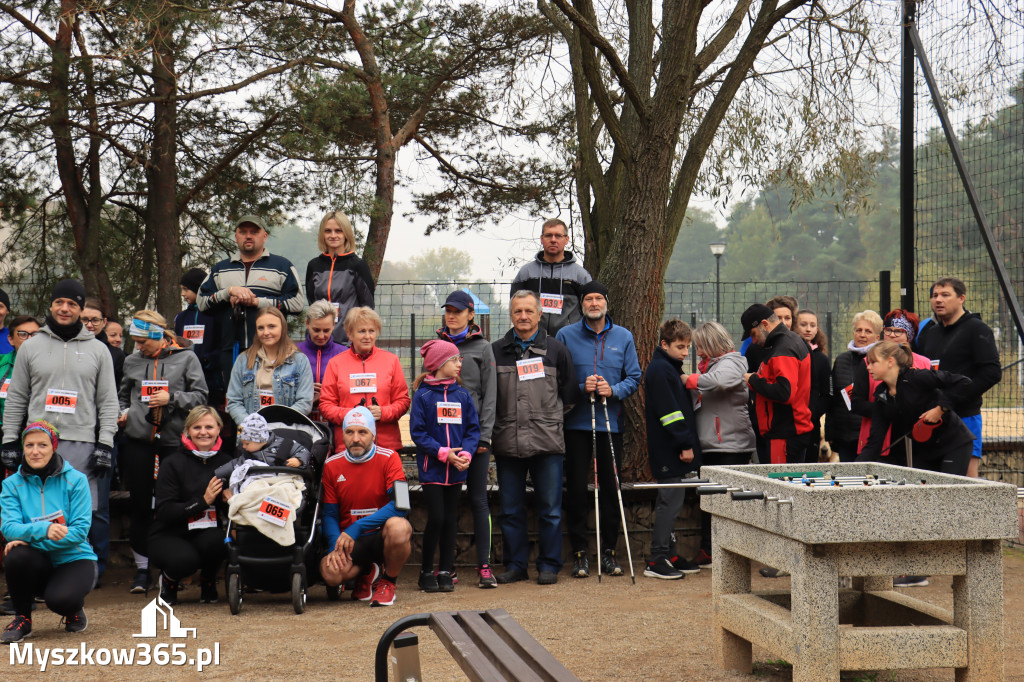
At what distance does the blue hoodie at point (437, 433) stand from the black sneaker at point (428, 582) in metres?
0.60

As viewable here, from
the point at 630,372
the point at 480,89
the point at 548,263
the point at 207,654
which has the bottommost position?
the point at 207,654

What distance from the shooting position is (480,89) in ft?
35.9

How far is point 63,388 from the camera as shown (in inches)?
231

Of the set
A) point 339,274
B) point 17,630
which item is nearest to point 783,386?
point 339,274

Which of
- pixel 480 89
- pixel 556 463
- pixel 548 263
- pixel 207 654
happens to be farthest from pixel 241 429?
pixel 480 89

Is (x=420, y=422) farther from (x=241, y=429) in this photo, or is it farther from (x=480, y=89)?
(x=480, y=89)

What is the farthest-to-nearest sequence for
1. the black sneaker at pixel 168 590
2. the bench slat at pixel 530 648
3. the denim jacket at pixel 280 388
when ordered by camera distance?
1. the denim jacket at pixel 280 388
2. the black sneaker at pixel 168 590
3. the bench slat at pixel 530 648

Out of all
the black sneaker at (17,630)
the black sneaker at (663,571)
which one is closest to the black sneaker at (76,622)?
the black sneaker at (17,630)

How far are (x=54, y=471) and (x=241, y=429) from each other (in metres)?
1.04

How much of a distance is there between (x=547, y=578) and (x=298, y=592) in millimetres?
1648

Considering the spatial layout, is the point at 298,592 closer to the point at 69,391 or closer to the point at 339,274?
the point at 69,391

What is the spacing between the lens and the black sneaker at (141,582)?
6.21 m

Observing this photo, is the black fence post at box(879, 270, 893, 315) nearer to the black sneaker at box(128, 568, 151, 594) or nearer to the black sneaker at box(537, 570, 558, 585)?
the black sneaker at box(537, 570, 558, 585)

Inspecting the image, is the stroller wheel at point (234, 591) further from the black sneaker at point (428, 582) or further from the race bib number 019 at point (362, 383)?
the race bib number 019 at point (362, 383)
